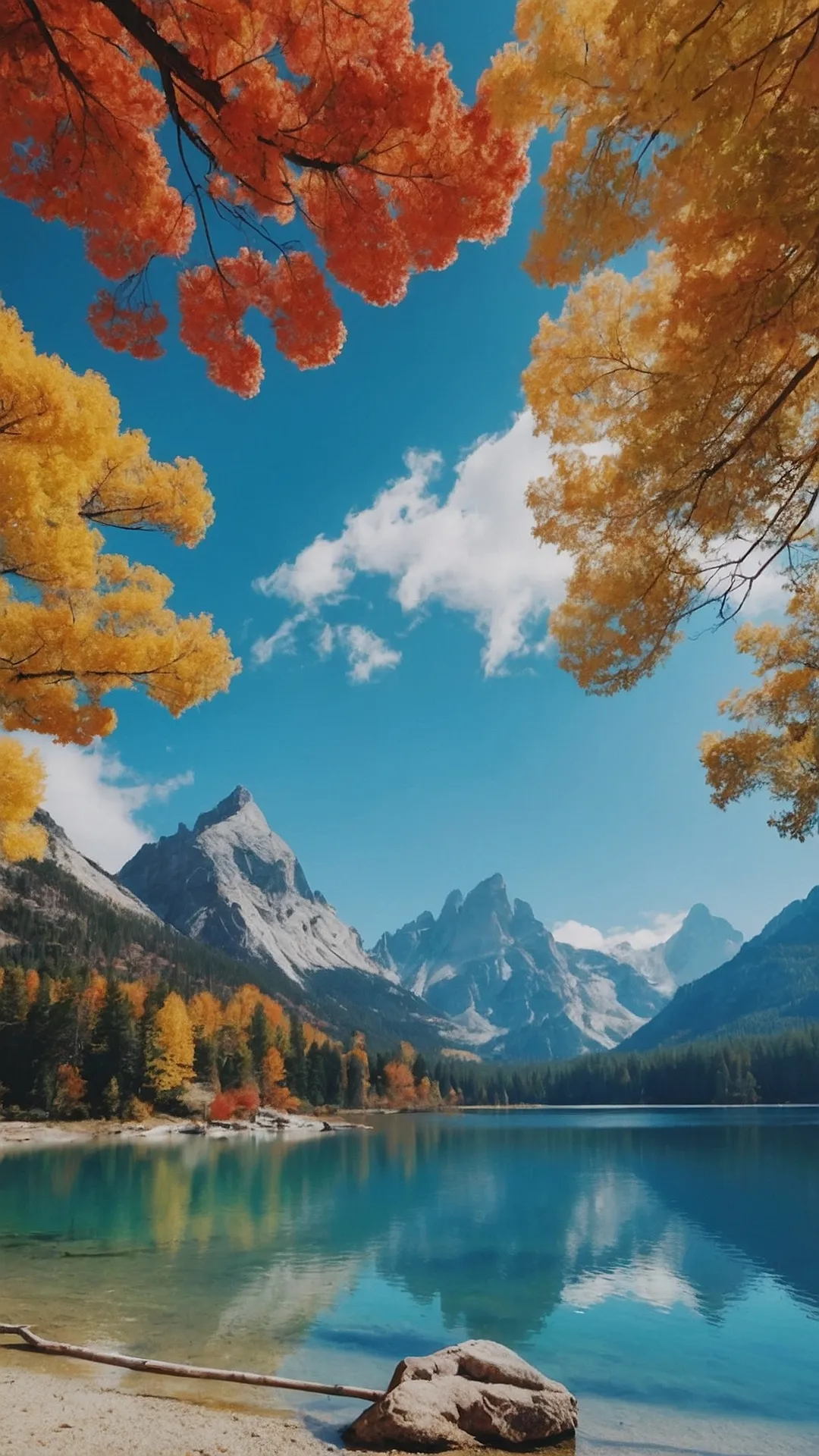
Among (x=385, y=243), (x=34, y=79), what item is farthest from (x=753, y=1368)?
(x=34, y=79)

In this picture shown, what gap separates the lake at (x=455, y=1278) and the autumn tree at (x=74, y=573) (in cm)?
864

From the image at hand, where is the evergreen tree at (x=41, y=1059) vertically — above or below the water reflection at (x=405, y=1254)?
above

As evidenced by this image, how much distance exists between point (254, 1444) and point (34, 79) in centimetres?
1184

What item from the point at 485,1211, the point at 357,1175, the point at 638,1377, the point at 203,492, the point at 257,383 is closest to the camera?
the point at 257,383

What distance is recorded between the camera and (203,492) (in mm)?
7426

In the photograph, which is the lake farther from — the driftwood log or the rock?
the rock

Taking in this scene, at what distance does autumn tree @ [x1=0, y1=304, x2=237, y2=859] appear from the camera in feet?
18.2

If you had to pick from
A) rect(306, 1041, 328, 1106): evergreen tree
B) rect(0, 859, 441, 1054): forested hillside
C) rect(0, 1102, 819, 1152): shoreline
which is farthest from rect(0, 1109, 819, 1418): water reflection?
rect(0, 859, 441, 1054): forested hillside

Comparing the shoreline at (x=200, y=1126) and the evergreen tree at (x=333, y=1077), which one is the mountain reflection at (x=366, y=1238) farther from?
the evergreen tree at (x=333, y=1077)

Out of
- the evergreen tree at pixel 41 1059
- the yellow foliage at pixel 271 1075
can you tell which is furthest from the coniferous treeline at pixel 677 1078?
the evergreen tree at pixel 41 1059

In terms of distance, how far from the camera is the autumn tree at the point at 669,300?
129 inches

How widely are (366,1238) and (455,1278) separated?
5.79m

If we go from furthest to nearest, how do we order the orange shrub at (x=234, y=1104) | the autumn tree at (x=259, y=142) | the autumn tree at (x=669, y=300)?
the orange shrub at (x=234, y=1104), the autumn tree at (x=259, y=142), the autumn tree at (x=669, y=300)

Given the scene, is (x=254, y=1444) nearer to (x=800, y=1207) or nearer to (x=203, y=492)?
(x=203, y=492)
